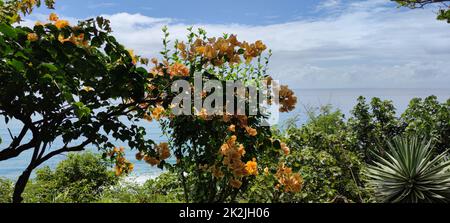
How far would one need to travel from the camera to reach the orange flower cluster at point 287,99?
110 inches

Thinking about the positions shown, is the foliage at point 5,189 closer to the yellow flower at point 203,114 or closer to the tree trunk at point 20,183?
the tree trunk at point 20,183

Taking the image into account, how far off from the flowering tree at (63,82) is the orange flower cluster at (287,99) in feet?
2.45

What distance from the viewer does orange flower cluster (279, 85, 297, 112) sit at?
110 inches

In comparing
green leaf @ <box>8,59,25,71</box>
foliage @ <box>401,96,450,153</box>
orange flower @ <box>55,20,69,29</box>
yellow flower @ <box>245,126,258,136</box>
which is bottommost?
yellow flower @ <box>245,126,258,136</box>

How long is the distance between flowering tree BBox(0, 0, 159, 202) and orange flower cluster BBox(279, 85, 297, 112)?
2.45 ft

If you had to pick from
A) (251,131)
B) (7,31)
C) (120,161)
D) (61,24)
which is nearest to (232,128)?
(251,131)

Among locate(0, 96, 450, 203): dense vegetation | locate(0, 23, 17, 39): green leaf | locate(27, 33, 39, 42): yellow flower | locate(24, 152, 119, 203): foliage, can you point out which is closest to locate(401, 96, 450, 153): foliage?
locate(0, 96, 450, 203): dense vegetation

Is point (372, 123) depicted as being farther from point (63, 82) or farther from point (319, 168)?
point (63, 82)

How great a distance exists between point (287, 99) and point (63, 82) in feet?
4.36

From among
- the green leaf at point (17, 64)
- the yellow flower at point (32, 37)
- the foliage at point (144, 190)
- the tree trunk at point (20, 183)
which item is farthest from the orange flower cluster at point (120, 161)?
the foliage at point (144, 190)

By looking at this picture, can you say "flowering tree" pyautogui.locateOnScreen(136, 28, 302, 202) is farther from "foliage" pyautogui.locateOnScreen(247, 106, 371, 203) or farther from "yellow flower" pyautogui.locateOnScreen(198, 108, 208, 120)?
"foliage" pyautogui.locateOnScreen(247, 106, 371, 203)

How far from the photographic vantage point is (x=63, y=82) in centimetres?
204
